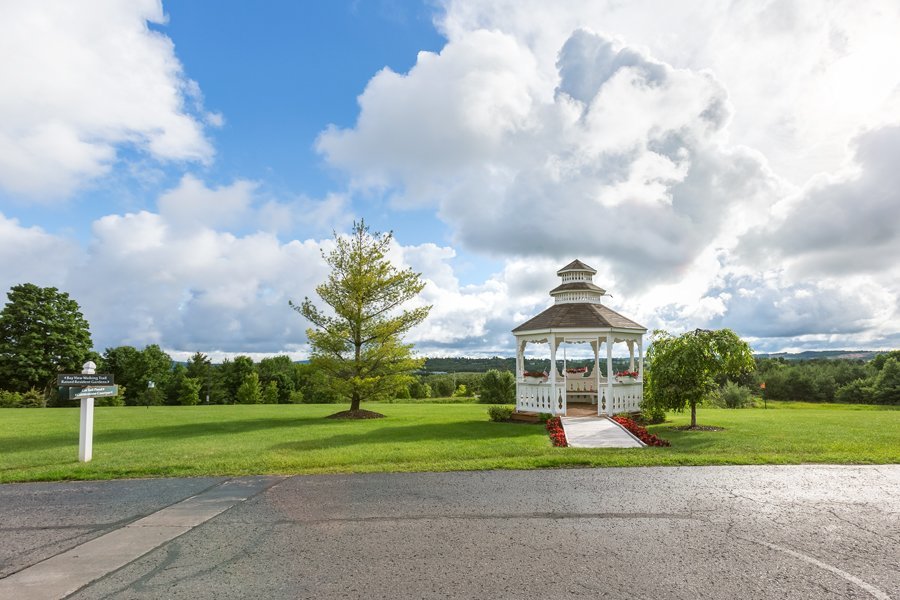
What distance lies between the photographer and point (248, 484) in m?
8.94

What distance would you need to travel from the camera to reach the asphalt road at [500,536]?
4.62 meters

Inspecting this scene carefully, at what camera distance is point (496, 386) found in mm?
42875

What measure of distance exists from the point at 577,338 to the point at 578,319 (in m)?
0.83

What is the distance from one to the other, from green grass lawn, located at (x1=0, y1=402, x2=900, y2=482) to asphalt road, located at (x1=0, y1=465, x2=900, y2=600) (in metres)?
1.22

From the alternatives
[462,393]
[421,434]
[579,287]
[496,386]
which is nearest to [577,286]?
[579,287]

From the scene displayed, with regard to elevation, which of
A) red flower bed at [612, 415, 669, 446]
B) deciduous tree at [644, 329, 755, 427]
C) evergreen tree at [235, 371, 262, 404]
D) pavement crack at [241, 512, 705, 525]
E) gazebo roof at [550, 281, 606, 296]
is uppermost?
gazebo roof at [550, 281, 606, 296]

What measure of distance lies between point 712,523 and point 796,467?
191 inches

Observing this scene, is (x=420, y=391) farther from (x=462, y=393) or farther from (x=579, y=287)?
(x=579, y=287)

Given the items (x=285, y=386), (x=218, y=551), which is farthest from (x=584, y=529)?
(x=285, y=386)

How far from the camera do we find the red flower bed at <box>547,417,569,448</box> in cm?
1292

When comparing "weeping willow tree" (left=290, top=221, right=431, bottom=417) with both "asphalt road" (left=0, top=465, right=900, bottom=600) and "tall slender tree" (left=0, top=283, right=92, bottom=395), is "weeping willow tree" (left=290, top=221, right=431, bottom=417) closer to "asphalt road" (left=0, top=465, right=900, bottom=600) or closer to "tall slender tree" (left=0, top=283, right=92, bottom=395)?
"asphalt road" (left=0, top=465, right=900, bottom=600)

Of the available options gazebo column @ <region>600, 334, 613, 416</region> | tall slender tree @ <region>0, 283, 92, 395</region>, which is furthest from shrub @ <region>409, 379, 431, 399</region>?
gazebo column @ <region>600, 334, 613, 416</region>

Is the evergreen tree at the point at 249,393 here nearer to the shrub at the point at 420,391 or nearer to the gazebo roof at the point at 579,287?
the shrub at the point at 420,391

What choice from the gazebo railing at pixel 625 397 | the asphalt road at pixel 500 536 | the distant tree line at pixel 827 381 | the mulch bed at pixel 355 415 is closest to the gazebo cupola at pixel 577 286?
the gazebo railing at pixel 625 397
